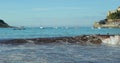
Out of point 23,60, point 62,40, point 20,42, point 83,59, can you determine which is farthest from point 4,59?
point 62,40

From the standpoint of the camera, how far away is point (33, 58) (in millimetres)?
34281

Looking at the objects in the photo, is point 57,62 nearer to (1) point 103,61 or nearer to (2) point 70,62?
(2) point 70,62

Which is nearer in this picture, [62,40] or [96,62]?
[96,62]

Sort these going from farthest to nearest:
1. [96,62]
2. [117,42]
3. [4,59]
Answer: [117,42] → [4,59] → [96,62]

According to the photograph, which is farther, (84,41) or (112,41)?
(84,41)

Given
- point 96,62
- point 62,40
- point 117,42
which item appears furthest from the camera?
point 62,40

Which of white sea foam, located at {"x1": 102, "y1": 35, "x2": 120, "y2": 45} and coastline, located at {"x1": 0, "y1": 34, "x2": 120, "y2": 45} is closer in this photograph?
white sea foam, located at {"x1": 102, "y1": 35, "x2": 120, "y2": 45}

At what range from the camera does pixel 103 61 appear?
31891 mm

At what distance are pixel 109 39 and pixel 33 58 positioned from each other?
27.2 meters

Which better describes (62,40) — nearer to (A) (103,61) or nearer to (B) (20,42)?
(B) (20,42)

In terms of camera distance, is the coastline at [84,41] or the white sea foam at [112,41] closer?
the white sea foam at [112,41]

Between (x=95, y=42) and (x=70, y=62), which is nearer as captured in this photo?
(x=70, y=62)

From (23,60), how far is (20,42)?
84.1 ft

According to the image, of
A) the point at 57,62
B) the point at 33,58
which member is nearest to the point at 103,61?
the point at 57,62
